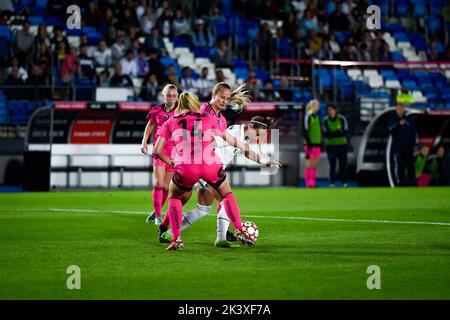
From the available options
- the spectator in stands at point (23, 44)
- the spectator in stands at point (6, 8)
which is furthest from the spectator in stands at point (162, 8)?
the spectator in stands at point (23, 44)

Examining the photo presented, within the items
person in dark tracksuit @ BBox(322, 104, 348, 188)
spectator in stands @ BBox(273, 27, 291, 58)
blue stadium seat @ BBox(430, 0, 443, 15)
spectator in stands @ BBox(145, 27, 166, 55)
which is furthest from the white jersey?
blue stadium seat @ BBox(430, 0, 443, 15)

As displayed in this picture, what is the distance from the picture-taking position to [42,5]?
3269cm

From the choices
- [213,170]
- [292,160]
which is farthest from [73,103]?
[213,170]

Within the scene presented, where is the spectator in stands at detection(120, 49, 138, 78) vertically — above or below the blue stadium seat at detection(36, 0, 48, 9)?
below

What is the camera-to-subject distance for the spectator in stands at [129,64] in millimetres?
30188

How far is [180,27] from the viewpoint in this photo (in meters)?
33.2

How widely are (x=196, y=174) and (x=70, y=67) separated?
17.4 meters

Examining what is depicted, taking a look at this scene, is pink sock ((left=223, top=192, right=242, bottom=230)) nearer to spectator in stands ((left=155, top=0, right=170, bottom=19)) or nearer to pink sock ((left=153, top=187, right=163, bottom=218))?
pink sock ((left=153, top=187, right=163, bottom=218))

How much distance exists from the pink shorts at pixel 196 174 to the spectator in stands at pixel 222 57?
65.8 ft

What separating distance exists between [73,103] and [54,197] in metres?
3.45

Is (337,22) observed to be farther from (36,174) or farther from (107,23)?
(36,174)

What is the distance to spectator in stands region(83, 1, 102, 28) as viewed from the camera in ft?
106

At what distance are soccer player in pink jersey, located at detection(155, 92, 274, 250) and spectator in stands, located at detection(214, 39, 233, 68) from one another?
786 inches

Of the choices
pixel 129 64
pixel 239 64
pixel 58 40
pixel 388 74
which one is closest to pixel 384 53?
pixel 388 74
